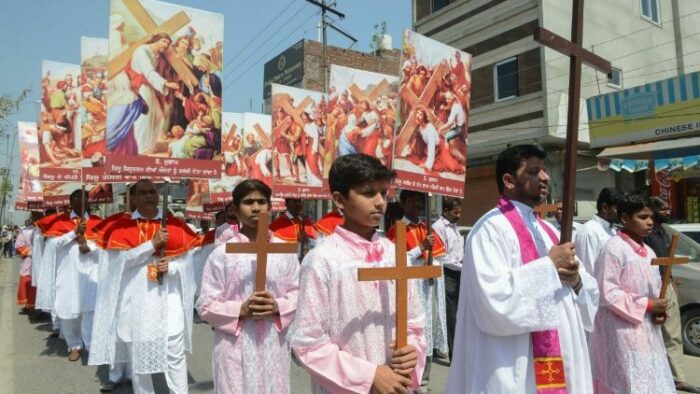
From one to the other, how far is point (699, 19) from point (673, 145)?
39.0ft

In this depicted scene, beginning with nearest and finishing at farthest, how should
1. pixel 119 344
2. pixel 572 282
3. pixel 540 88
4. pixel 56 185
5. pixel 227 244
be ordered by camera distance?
pixel 572 282 < pixel 227 244 < pixel 119 344 < pixel 56 185 < pixel 540 88

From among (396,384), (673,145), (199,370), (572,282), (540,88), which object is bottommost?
(199,370)

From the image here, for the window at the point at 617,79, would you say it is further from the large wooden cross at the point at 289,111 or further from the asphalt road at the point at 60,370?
the asphalt road at the point at 60,370

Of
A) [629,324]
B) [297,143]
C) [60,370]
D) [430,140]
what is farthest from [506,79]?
[60,370]

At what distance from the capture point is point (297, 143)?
8.95 meters

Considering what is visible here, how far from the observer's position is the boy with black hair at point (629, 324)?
12.1ft

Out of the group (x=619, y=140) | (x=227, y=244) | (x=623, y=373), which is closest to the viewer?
(x=227, y=244)

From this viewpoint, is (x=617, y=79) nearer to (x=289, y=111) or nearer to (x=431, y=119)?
(x=289, y=111)

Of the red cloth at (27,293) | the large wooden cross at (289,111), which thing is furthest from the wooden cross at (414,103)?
the red cloth at (27,293)

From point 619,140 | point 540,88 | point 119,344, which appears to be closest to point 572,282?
point 119,344

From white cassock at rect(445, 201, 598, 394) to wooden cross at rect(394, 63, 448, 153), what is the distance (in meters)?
2.87

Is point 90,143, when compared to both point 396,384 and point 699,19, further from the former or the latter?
point 699,19

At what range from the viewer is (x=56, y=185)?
8680 millimetres

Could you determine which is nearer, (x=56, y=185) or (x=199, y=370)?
(x=199, y=370)
